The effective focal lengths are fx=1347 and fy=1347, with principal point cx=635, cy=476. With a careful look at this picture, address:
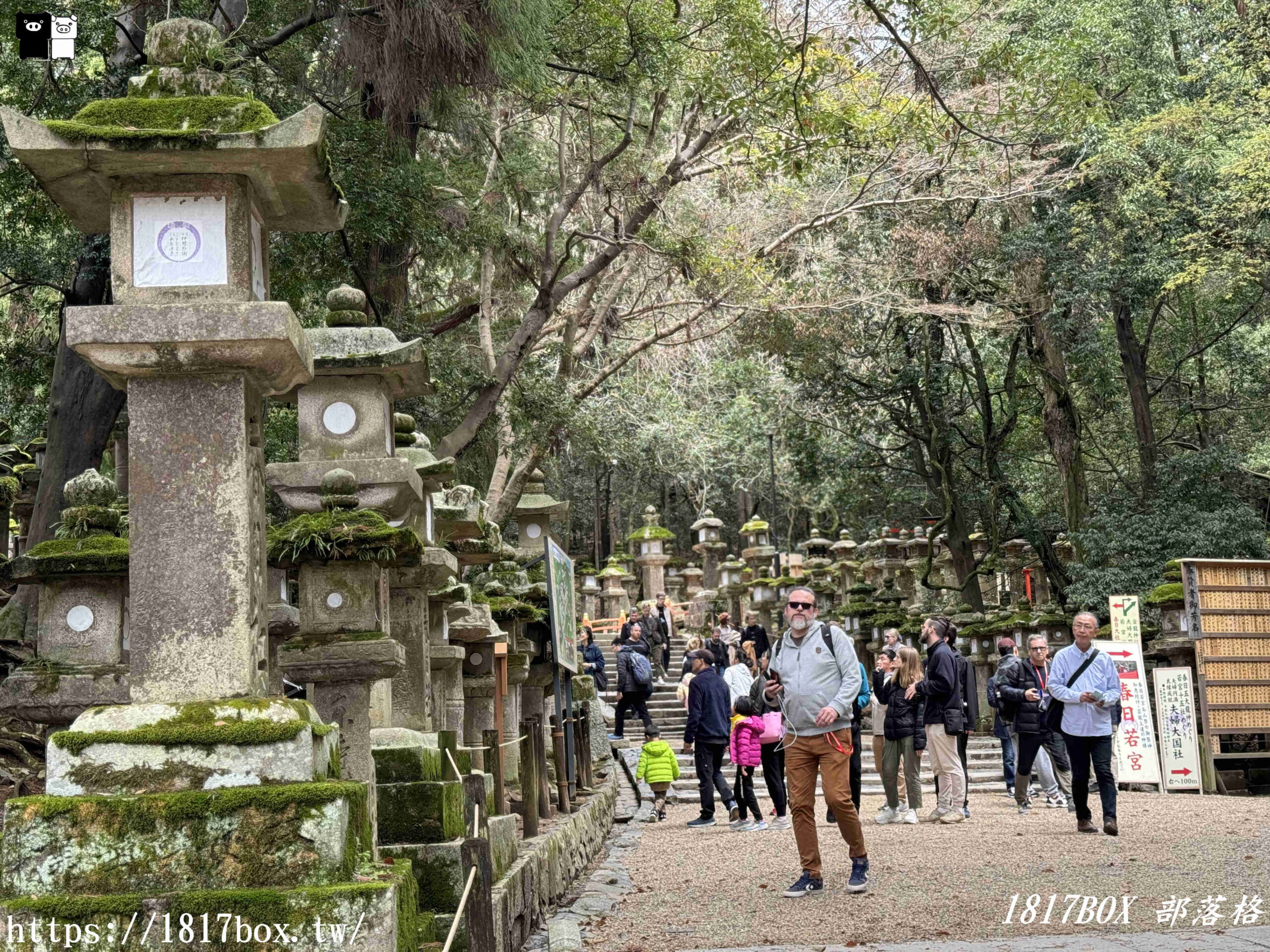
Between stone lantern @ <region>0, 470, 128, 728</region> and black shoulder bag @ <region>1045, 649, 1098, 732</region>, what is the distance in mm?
6703

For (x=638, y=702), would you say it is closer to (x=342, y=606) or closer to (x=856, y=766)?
(x=856, y=766)

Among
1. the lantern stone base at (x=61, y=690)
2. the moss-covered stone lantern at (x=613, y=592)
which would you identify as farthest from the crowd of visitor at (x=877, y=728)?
the moss-covered stone lantern at (x=613, y=592)

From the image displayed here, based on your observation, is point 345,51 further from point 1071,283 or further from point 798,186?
point 1071,283

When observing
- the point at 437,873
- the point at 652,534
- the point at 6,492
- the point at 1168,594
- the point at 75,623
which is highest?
the point at 652,534

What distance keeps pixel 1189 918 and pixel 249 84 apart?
9.07m

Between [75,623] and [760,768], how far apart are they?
14.4m

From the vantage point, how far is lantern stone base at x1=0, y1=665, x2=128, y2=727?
641 centimetres

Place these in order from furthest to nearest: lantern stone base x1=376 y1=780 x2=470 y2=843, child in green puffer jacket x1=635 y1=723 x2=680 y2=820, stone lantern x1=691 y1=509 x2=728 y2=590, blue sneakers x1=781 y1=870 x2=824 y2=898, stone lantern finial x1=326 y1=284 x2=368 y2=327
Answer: stone lantern x1=691 y1=509 x2=728 y2=590, child in green puffer jacket x1=635 y1=723 x2=680 y2=820, stone lantern finial x1=326 y1=284 x2=368 y2=327, blue sneakers x1=781 y1=870 x2=824 y2=898, lantern stone base x1=376 y1=780 x2=470 y2=843

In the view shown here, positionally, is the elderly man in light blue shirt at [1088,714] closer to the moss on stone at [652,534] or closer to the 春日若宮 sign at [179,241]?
the 春日若宮 sign at [179,241]

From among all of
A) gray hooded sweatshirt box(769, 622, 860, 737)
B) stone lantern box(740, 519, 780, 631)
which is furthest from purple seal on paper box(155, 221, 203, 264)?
stone lantern box(740, 519, 780, 631)

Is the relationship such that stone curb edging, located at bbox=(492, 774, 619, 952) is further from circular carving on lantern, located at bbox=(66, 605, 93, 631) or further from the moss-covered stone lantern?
the moss-covered stone lantern

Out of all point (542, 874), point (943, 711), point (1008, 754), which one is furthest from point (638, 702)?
point (542, 874)

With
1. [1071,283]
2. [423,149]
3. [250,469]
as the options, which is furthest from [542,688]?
[1071,283]

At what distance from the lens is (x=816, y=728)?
7.64m
